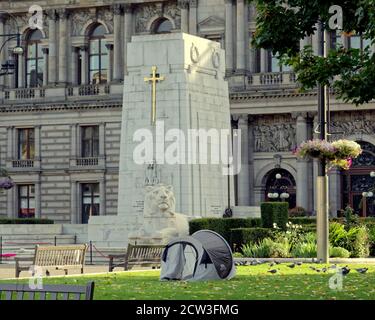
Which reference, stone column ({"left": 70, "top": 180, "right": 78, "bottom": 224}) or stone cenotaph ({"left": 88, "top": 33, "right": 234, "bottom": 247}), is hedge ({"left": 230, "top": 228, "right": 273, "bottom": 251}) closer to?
stone cenotaph ({"left": 88, "top": 33, "right": 234, "bottom": 247})

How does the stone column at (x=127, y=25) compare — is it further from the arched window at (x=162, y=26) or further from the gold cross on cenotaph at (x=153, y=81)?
the gold cross on cenotaph at (x=153, y=81)

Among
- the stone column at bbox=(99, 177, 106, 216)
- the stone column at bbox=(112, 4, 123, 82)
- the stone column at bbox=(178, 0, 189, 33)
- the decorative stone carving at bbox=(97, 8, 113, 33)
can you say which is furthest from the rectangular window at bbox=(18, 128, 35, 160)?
the stone column at bbox=(178, 0, 189, 33)

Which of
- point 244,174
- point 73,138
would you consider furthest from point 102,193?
point 244,174

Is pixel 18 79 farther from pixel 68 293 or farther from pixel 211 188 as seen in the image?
pixel 68 293

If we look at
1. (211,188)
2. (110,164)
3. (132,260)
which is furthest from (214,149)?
(110,164)

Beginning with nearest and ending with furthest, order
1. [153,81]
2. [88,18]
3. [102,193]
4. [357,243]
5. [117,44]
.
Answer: [357,243] < [153,81] < [102,193] < [117,44] < [88,18]

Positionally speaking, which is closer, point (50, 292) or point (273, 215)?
point (50, 292)

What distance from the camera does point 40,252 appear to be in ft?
129

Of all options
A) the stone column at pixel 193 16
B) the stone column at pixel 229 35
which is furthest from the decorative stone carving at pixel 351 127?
the stone column at pixel 193 16

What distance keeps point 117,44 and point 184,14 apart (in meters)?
5.61

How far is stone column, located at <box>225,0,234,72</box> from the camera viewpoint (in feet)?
294

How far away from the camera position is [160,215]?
5269cm

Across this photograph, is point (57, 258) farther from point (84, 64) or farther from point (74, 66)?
point (74, 66)
